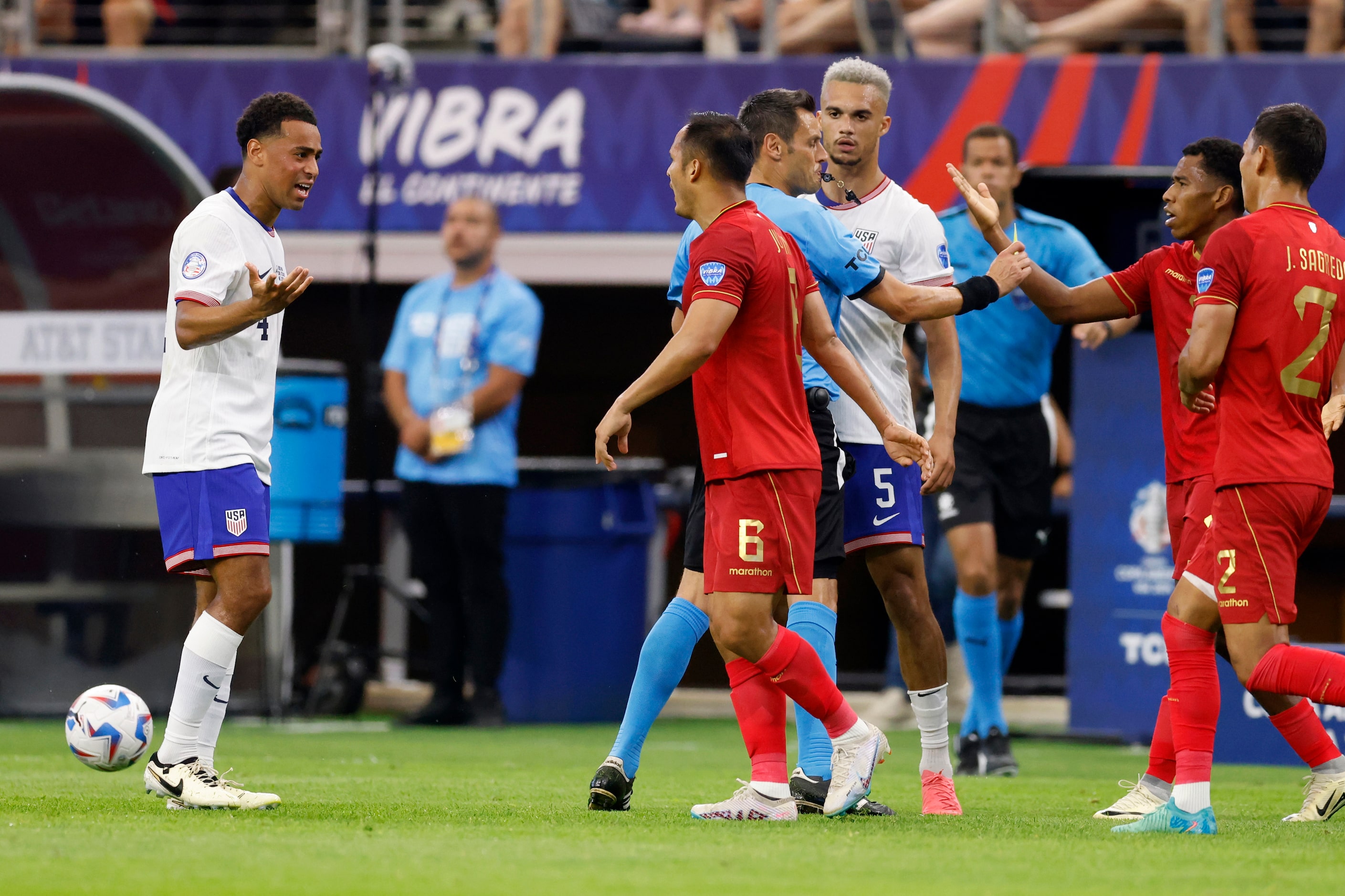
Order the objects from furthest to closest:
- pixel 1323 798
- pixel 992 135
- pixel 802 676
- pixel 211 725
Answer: pixel 992 135, pixel 1323 798, pixel 211 725, pixel 802 676

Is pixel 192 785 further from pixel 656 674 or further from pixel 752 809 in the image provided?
pixel 752 809

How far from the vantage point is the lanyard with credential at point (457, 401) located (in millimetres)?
10117

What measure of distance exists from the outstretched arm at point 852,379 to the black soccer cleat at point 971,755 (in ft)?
8.25

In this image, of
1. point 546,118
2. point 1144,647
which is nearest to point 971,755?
point 1144,647

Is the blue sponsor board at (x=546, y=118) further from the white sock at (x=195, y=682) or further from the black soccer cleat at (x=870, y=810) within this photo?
the white sock at (x=195, y=682)

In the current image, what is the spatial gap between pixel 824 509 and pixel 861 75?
1609 millimetres

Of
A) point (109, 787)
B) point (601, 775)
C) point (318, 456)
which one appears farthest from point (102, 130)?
point (601, 775)

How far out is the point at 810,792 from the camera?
19.3 ft

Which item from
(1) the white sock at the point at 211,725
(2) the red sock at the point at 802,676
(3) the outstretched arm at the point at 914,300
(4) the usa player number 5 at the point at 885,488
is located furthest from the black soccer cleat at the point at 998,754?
(1) the white sock at the point at 211,725

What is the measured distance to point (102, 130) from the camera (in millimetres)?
11602

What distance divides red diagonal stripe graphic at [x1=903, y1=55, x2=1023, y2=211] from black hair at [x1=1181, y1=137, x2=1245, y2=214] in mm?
5577

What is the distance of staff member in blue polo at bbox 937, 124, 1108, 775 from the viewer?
7918 millimetres

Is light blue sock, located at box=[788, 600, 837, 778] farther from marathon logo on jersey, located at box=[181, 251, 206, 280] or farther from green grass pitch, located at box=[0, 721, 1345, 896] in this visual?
marathon logo on jersey, located at box=[181, 251, 206, 280]

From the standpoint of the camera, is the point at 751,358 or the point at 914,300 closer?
the point at 751,358
